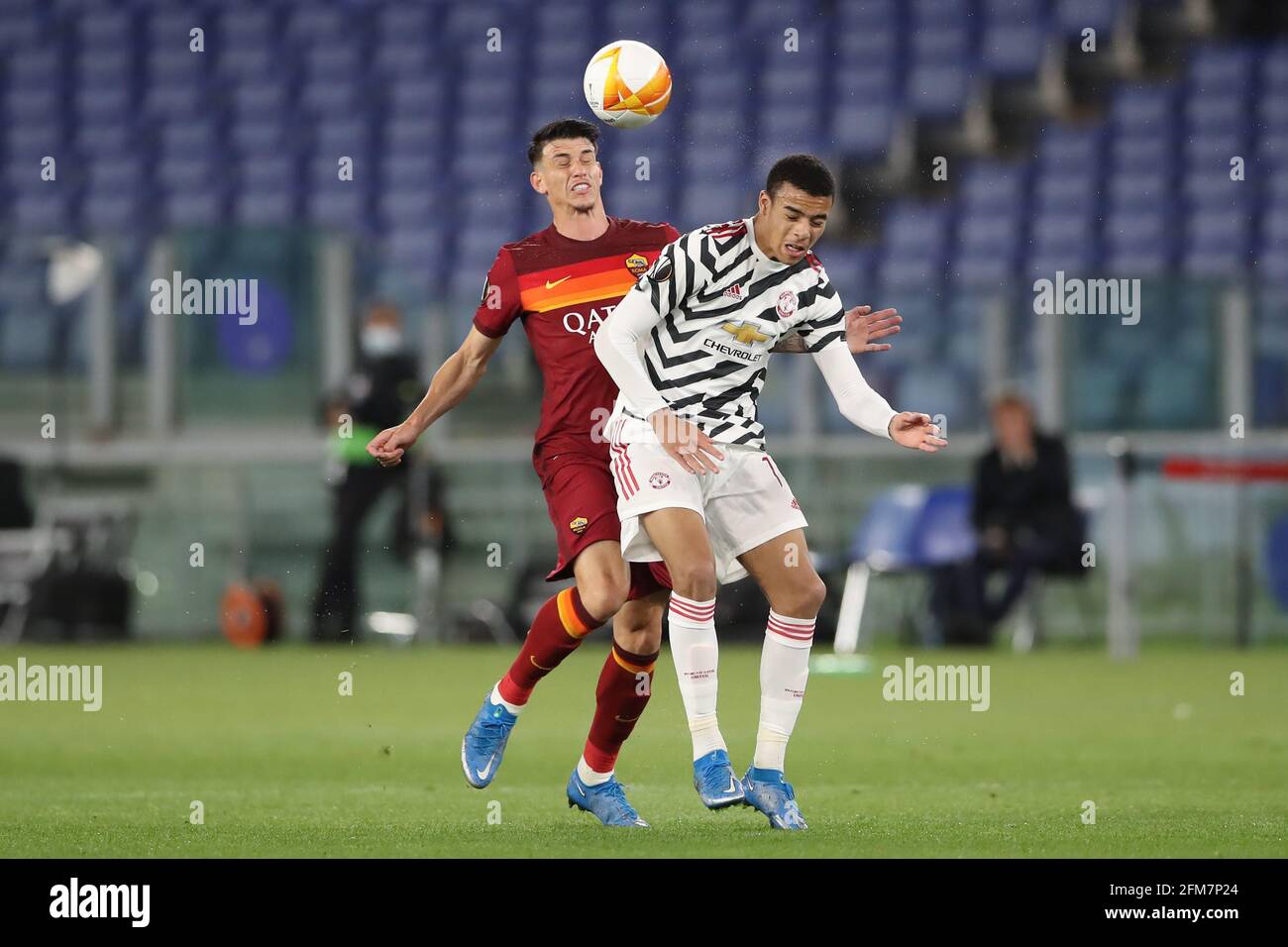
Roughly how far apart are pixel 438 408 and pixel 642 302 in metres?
0.91

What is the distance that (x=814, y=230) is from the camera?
5895 mm

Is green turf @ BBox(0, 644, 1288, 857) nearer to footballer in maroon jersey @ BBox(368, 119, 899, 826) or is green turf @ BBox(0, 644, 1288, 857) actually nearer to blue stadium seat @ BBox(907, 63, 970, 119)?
footballer in maroon jersey @ BBox(368, 119, 899, 826)

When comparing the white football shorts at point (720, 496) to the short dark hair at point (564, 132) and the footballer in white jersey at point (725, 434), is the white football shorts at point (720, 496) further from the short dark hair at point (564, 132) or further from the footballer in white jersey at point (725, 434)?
the short dark hair at point (564, 132)

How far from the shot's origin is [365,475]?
1410 centimetres

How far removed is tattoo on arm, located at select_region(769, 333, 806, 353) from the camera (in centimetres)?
628

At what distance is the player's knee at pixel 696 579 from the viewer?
5.89 metres

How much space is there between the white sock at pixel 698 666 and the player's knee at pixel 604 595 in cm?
18

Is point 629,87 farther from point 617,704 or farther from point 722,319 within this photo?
point 617,704

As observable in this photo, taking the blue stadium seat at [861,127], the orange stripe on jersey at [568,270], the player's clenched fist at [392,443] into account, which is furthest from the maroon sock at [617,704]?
the blue stadium seat at [861,127]

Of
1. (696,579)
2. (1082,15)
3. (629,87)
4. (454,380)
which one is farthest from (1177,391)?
(696,579)

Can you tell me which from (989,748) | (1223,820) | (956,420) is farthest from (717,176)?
(1223,820)

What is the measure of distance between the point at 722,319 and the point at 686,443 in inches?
15.9

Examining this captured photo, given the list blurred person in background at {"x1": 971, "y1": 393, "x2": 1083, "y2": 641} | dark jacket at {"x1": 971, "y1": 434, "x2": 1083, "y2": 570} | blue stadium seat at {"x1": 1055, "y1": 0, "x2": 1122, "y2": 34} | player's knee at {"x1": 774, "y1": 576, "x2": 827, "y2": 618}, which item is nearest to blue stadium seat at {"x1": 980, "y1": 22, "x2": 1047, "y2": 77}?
blue stadium seat at {"x1": 1055, "y1": 0, "x2": 1122, "y2": 34}

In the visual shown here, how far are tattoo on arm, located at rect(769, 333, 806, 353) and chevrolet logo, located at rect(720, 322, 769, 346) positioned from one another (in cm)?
19
